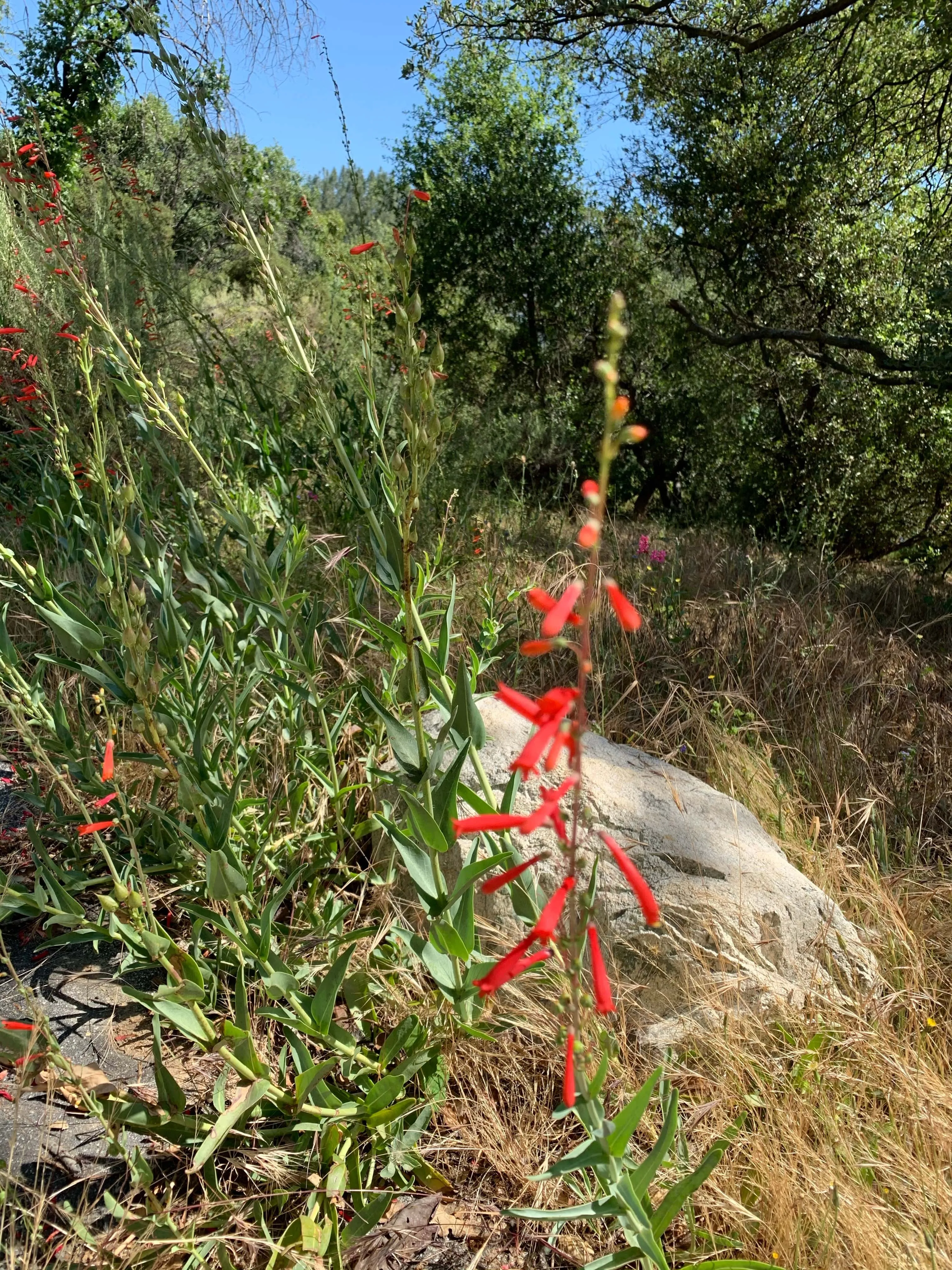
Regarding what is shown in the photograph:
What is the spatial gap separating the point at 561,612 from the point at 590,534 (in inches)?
2.7

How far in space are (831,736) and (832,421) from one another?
4896mm

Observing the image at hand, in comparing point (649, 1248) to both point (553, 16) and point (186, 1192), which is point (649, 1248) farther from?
point (553, 16)

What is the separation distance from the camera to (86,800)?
2057 mm

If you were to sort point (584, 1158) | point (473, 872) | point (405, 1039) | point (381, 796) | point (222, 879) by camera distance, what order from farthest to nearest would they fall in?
point (381, 796), point (405, 1039), point (222, 879), point (473, 872), point (584, 1158)

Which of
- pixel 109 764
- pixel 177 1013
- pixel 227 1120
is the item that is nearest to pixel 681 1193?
pixel 227 1120

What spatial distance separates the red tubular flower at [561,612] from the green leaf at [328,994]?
828 mm

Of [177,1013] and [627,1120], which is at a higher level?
[627,1120]

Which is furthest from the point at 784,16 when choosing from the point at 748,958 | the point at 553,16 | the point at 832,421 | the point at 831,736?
the point at 748,958

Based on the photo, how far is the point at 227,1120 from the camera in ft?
4.25

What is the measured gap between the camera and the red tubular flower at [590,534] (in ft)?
2.14

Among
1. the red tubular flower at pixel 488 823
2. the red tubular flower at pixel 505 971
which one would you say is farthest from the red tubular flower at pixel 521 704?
the red tubular flower at pixel 505 971

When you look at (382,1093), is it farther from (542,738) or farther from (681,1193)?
(542,738)

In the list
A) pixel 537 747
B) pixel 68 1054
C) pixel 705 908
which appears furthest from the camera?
pixel 705 908

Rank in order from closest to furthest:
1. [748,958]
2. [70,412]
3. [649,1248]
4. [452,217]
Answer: [649,1248] < [748,958] < [70,412] < [452,217]
